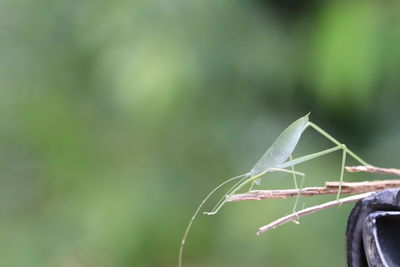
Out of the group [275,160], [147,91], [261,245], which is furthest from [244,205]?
[275,160]

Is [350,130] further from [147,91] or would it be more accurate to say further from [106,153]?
[106,153]

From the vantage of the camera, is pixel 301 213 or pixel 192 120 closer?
pixel 301 213

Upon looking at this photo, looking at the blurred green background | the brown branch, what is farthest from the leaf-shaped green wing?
the blurred green background

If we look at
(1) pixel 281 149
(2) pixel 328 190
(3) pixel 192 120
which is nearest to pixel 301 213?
(2) pixel 328 190

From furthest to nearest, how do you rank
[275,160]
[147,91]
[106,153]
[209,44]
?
1. [106,153]
2. [209,44]
3. [147,91]
4. [275,160]

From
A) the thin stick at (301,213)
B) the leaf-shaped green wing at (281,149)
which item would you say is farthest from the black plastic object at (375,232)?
the leaf-shaped green wing at (281,149)

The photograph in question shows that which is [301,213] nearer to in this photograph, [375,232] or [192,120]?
[375,232]
